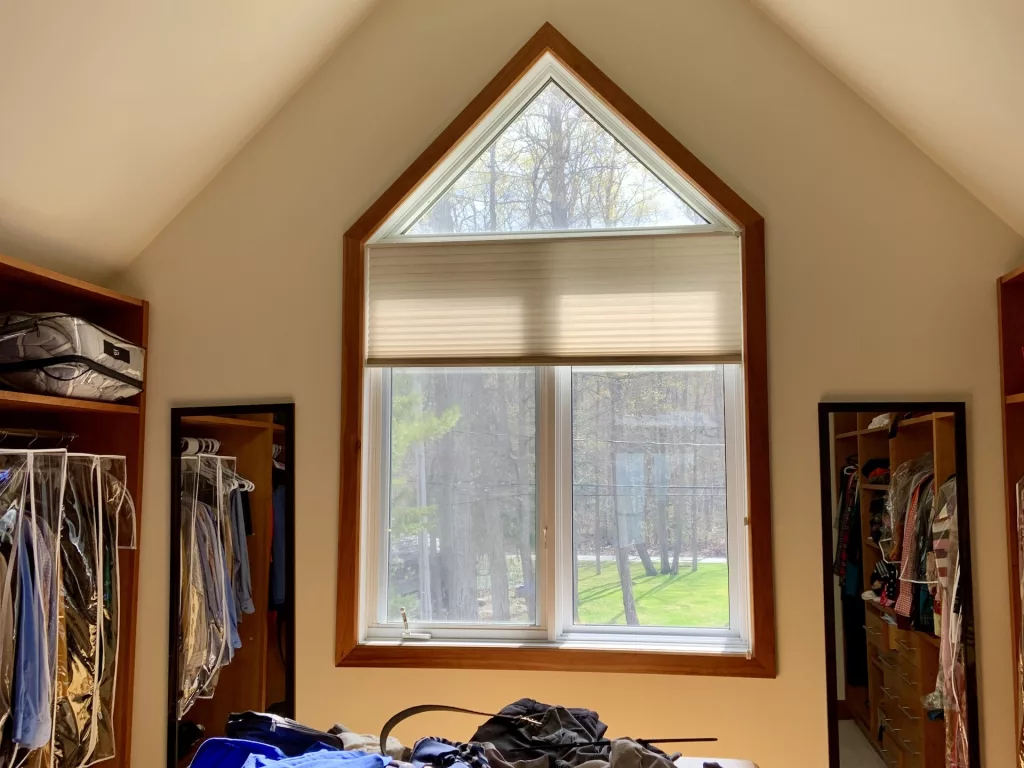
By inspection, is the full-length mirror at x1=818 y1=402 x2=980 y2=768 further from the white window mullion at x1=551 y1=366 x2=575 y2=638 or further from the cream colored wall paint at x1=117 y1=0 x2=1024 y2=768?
the white window mullion at x1=551 y1=366 x2=575 y2=638

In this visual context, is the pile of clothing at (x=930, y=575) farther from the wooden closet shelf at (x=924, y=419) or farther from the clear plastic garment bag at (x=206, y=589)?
the clear plastic garment bag at (x=206, y=589)

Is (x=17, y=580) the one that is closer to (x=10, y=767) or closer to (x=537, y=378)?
(x=10, y=767)

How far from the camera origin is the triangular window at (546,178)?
2.56 meters

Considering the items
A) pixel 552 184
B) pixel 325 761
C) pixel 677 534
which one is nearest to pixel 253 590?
pixel 325 761

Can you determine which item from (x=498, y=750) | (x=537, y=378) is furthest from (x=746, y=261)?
(x=498, y=750)

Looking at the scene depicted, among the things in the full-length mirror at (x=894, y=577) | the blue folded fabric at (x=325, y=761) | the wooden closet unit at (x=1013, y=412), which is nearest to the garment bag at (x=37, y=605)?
the blue folded fabric at (x=325, y=761)

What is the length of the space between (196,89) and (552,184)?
113 cm

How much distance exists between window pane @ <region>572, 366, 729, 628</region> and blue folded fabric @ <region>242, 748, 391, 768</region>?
1120 mm

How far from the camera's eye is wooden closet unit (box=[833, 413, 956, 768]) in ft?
7.39

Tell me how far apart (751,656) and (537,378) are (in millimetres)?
1067

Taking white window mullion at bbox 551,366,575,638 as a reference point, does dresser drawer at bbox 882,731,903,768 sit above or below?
below

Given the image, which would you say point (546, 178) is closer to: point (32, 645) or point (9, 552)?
point (9, 552)

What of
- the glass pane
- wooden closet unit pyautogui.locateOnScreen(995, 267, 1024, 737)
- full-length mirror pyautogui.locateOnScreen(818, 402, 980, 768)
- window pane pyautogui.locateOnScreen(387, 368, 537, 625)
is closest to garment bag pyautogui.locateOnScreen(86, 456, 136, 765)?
window pane pyautogui.locateOnScreen(387, 368, 537, 625)

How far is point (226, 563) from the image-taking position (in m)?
2.59
